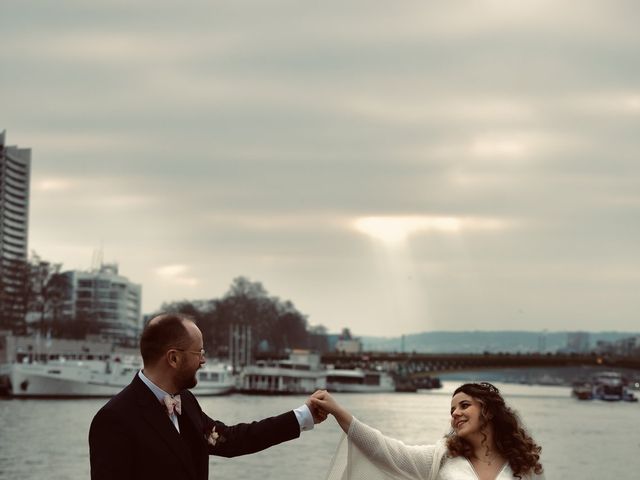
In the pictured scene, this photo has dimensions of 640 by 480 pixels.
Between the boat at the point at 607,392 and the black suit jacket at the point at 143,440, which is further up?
the boat at the point at 607,392

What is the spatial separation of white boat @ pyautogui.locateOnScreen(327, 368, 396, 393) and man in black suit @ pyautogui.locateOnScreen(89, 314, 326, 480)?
159400 mm

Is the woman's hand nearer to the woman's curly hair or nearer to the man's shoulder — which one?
the woman's curly hair

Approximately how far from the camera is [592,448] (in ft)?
223

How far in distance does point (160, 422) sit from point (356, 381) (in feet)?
546

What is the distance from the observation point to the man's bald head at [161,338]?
6723 millimetres

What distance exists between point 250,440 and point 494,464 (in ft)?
4.95

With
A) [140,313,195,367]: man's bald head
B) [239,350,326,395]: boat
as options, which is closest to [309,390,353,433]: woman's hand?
[140,313,195,367]: man's bald head

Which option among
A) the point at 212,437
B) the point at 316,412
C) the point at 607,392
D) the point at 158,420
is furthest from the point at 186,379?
the point at 607,392

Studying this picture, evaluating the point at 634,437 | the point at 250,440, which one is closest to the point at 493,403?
the point at 250,440

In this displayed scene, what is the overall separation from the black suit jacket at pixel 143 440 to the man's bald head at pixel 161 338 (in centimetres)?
17

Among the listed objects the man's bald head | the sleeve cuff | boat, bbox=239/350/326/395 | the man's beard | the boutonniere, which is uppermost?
boat, bbox=239/350/326/395

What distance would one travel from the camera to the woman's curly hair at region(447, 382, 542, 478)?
798 centimetres

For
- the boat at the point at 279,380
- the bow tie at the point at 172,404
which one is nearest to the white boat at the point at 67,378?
the boat at the point at 279,380

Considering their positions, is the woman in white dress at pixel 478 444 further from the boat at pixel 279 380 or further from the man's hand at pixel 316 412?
the boat at pixel 279 380
